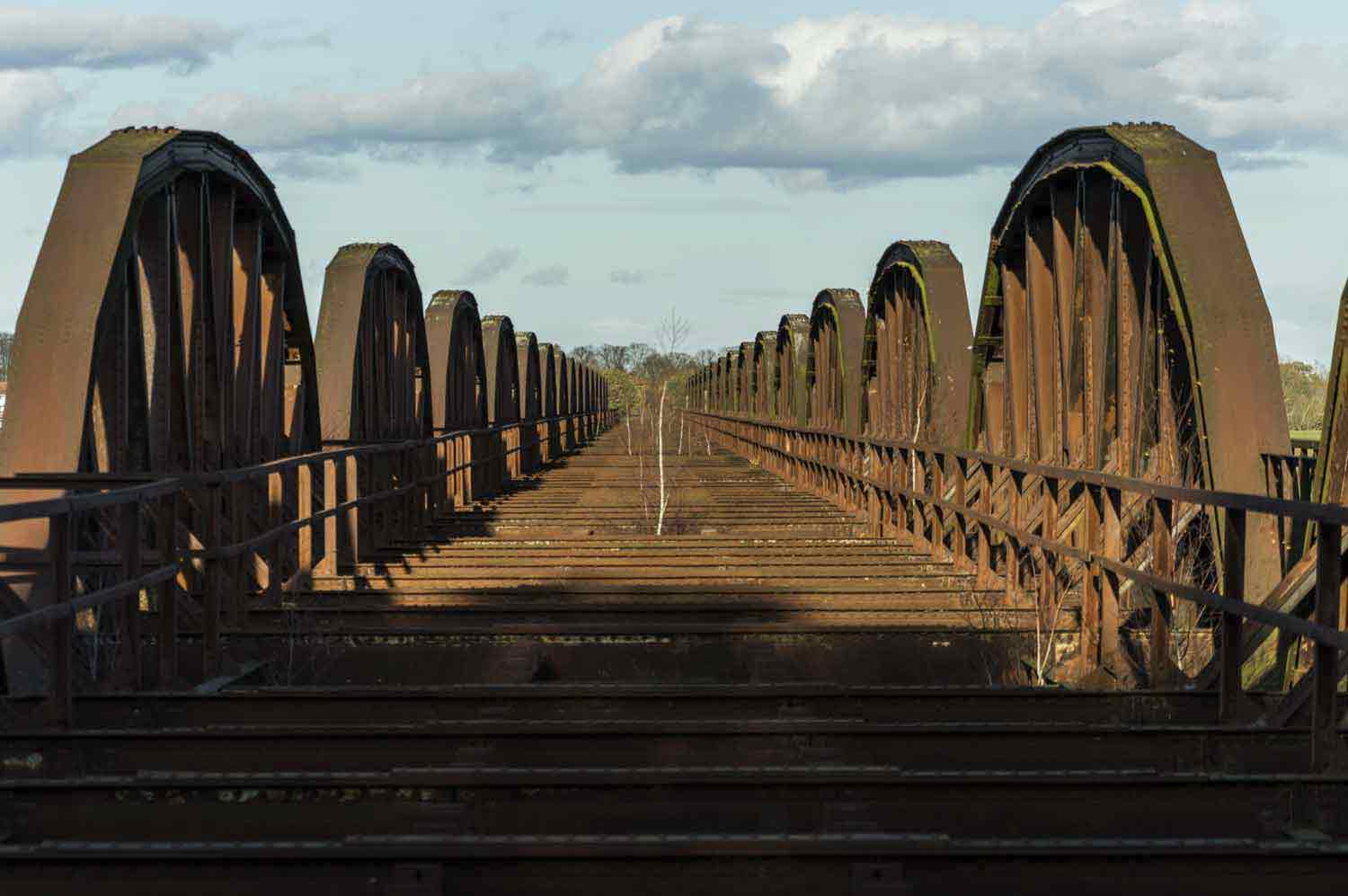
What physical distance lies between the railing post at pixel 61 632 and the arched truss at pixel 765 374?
98.0 ft

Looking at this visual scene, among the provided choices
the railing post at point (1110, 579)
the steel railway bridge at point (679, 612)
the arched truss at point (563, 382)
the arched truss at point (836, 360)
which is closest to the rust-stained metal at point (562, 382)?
the arched truss at point (563, 382)

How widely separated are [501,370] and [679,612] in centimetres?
2040

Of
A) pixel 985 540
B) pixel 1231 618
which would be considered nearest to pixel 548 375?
pixel 985 540

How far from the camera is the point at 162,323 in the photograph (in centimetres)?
1130

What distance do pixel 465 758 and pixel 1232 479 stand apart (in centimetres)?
424

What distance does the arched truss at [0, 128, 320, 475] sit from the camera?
340 inches

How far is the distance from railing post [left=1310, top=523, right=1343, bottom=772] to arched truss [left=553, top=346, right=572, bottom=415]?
43.8 m

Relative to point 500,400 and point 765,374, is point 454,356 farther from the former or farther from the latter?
point 765,374

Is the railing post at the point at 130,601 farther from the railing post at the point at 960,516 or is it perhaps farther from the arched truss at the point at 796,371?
the arched truss at the point at 796,371

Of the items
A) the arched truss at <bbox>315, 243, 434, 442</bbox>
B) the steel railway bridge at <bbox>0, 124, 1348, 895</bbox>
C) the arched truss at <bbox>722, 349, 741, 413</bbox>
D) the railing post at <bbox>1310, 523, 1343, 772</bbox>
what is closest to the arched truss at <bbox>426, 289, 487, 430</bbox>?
the arched truss at <bbox>315, 243, 434, 442</bbox>

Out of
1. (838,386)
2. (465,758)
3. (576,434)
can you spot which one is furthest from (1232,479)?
(576,434)

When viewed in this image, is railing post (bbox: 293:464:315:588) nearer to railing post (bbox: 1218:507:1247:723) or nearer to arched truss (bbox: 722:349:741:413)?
railing post (bbox: 1218:507:1247:723)

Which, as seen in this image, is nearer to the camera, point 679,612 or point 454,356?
point 679,612

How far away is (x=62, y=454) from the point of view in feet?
27.9
